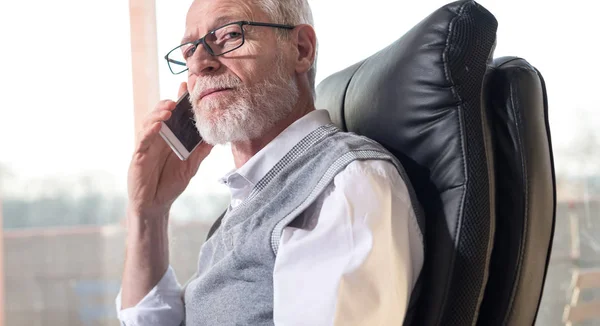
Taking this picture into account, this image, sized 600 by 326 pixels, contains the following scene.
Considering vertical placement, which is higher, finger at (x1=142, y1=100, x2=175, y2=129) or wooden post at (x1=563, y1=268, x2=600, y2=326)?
finger at (x1=142, y1=100, x2=175, y2=129)

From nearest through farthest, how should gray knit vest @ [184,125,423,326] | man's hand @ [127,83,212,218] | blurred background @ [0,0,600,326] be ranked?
1. gray knit vest @ [184,125,423,326]
2. man's hand @ [127,83,212,218]
3. blurred background @ [0,0,600,326]

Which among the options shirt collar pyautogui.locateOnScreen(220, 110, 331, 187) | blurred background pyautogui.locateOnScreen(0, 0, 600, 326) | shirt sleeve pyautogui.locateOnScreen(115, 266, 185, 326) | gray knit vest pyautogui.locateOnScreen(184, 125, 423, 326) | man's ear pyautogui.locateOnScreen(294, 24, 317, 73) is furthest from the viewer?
blurred background pyautogui.locateOnScreen(0, 0, 600, 326)

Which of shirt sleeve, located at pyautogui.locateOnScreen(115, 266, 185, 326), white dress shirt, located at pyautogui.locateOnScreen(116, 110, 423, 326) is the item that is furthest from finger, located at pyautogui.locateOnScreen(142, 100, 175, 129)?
white dress shirt, located at pyautogui.locateOnScreen(116, 110, 423, 326)

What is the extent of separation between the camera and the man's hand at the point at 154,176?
1377 millimetres

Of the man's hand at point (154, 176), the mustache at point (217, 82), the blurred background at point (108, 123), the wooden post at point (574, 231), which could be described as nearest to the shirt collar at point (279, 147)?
the mustache at point (217, 82)

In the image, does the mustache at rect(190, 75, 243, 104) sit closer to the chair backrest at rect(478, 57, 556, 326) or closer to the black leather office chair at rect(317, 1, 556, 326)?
the black leather office chair at rect(317, 1, 556, 326)

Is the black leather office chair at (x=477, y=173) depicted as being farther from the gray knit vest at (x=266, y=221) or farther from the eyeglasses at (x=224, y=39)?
the eyeglasses at (x=224, y=39)

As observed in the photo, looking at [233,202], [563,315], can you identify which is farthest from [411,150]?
[563,315]

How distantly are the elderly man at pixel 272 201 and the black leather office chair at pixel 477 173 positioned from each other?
4 cm

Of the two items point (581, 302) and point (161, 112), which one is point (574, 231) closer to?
point (581, 302)

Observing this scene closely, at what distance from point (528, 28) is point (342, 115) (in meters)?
1.31

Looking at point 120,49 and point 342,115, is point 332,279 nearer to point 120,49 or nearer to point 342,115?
point 342,115

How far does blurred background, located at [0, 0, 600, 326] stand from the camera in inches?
84.9

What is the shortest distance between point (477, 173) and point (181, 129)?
0.74m
